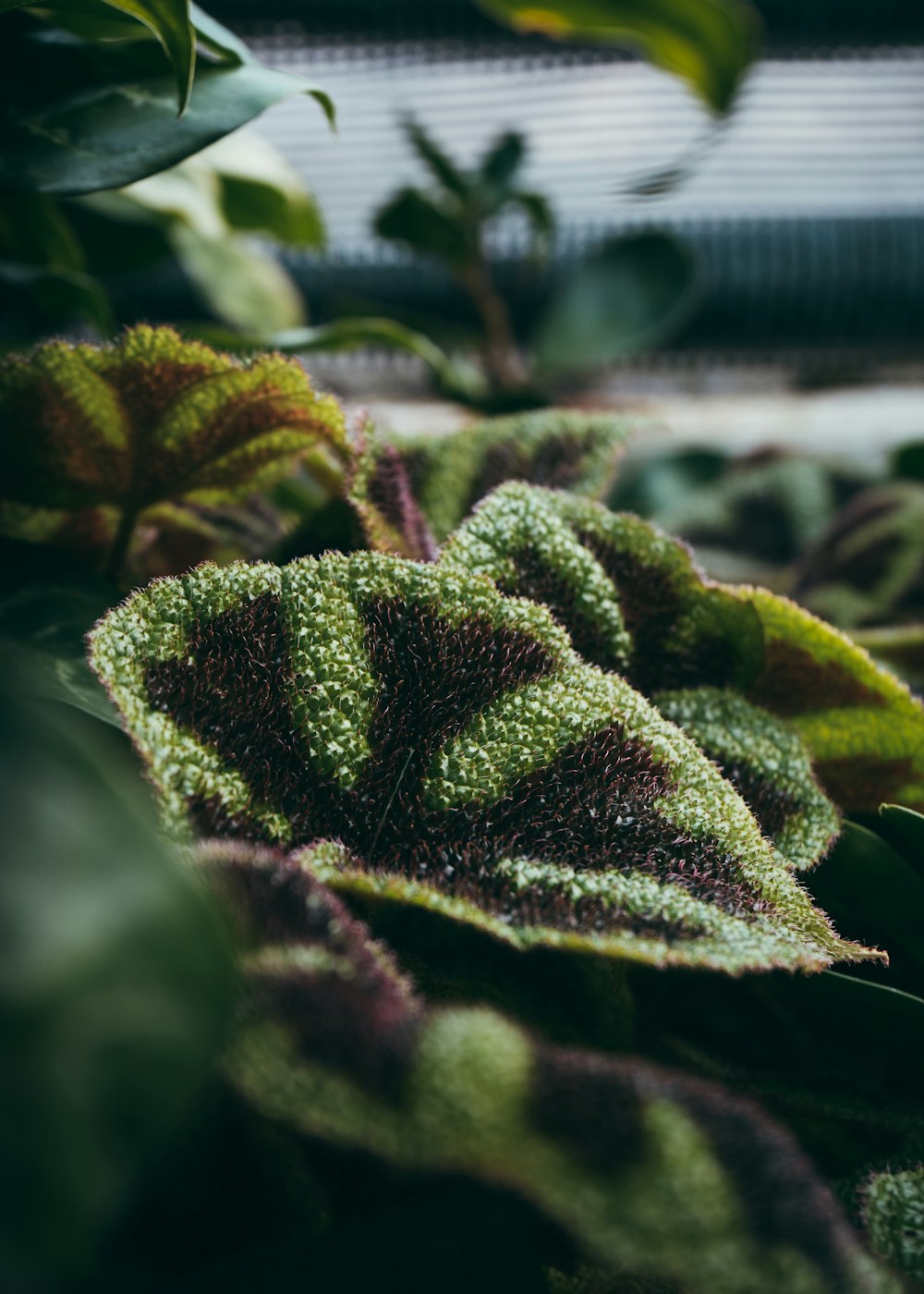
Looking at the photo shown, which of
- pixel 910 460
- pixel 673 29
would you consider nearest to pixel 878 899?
pixel 910 460

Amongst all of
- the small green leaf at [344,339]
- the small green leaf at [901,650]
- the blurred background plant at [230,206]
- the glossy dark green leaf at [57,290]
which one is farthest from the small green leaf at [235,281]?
the small green leaf at [901,650]

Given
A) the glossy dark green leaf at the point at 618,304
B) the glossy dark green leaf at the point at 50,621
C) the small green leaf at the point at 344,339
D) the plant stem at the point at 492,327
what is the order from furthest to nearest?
the plant stem at the point at 492,327 < the glossy dark green leaf at the point at 618,304 < the small green leaf at the point at 344,339 < the glossy dark green leaf at the point at 50,621

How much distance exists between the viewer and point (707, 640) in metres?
0.37

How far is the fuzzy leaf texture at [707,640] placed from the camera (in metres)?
0.34

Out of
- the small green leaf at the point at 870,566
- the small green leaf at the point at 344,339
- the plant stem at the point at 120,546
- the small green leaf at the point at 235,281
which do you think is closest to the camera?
the plant stem at the point at 120,546

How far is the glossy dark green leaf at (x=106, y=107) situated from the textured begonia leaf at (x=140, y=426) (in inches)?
3.5

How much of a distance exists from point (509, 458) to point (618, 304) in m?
0.63

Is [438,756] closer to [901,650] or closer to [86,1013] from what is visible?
[86,1013]

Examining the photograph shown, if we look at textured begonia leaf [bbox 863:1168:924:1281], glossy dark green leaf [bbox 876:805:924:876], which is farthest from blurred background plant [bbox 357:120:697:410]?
textured begonia leaf [bbox 863:1168:924:1281]

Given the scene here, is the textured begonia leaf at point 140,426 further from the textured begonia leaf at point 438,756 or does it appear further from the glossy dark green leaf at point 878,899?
the glossy dark green leaf at point 878,899

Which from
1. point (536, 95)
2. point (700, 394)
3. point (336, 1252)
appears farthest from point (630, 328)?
point (336, 1252)

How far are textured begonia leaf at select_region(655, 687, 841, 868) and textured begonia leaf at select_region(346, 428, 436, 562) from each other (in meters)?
0.11

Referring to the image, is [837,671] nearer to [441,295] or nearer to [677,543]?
[677,543]

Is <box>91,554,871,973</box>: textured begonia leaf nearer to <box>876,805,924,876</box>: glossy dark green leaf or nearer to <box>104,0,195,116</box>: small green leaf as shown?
<box>876,805,924,876</box>: glossy dark green leaf
